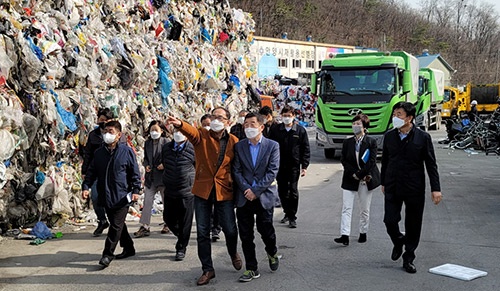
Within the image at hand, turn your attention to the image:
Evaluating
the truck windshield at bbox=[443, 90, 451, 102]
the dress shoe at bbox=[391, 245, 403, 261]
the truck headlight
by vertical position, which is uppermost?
the truck windshield at bbox=[443, 90, 451, 102]

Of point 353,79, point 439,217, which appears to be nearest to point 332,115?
point 353,79

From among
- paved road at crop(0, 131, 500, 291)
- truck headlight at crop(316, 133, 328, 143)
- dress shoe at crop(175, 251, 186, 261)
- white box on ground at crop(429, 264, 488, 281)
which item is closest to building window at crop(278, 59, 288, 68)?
truck headlight at crop(316, 133, 328, 143)

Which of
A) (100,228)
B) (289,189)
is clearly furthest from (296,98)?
(100,228)

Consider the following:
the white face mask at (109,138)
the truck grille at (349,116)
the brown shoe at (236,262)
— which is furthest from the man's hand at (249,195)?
the truck grille at (349,116)

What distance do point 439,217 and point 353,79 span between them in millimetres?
8309

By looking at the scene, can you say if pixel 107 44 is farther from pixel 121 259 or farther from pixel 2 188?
pixel 121 259

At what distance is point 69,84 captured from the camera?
8.88 m

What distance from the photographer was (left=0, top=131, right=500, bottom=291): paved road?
5.65 m

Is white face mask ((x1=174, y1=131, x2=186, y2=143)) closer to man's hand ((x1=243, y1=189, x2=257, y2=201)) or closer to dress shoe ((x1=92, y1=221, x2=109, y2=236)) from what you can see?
man's hand ((x1=243, y1=189, x2=257, y2=201))

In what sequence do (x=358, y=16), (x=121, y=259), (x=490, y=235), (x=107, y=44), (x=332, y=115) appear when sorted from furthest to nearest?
(x=358, y=16) < (x=332, y=115) < (x=107, y=44) < (x=490, y=235) < (x=121, y=259)

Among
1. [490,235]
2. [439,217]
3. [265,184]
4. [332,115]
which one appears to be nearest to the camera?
[265,184]

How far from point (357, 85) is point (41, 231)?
11.1 meters

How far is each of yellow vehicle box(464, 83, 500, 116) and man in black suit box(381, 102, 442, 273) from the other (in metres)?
33.3

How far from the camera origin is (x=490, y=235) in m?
7.54
